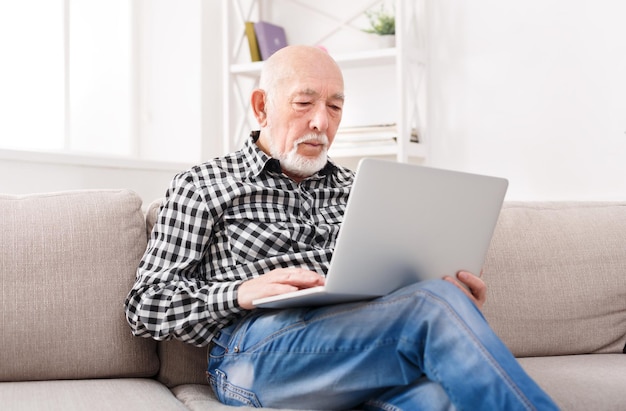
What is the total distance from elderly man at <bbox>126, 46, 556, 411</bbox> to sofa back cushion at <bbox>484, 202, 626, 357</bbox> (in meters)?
0.43

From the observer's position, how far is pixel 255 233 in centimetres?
178

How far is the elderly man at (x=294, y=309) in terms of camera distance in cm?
132

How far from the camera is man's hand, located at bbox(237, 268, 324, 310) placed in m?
1.51

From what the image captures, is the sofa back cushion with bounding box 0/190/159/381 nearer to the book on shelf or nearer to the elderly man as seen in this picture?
the elderly man

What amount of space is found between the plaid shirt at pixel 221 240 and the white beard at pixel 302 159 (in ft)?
0.08

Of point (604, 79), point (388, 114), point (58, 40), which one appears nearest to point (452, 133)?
point (388, 114)

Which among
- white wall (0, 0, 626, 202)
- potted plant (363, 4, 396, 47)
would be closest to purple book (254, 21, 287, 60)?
white wall (0, 0, 626, 202)

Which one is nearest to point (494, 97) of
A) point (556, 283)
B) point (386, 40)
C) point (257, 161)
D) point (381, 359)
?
point (386, 40)

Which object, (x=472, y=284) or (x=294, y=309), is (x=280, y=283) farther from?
(x=472, y=284)

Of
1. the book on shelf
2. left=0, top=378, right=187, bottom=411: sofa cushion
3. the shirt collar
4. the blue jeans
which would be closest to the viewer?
the blue jeans

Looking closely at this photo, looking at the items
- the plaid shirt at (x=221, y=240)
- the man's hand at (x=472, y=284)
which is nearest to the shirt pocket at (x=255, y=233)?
the plaid shirt at (x=221, y=240)

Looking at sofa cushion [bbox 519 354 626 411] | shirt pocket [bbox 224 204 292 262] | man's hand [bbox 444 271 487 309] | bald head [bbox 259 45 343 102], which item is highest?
bald head [bbox 259 45 343 102]

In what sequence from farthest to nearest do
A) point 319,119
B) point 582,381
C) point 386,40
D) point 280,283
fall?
point 386,40 < point 319,119 < point 582,381 < point 280,283

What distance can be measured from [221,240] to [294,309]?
325 mm
